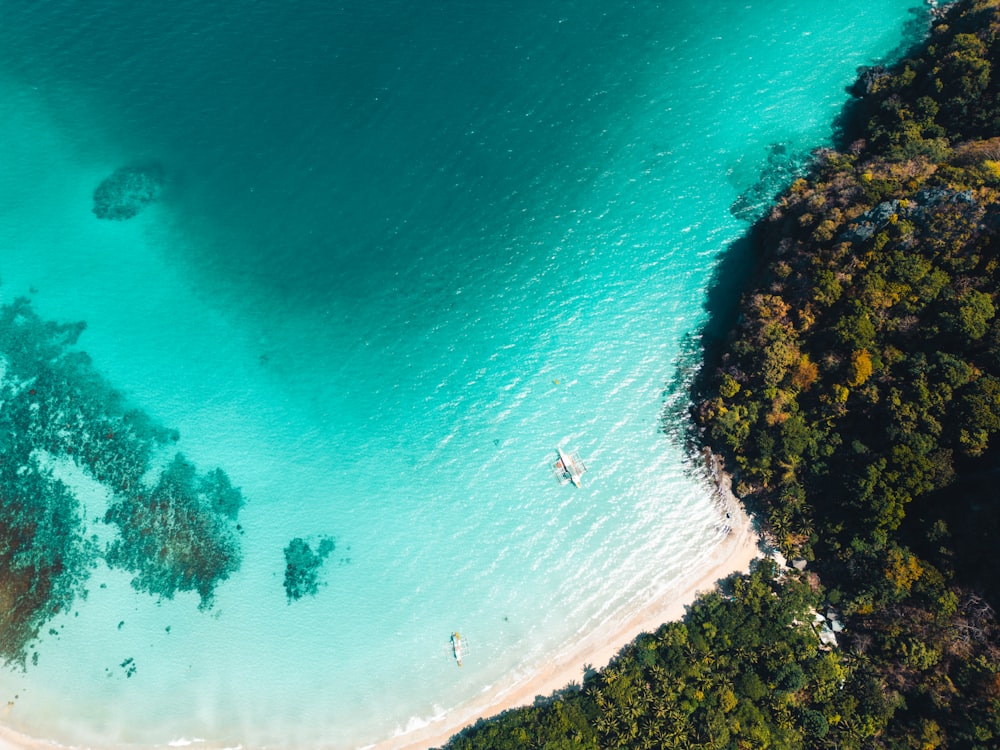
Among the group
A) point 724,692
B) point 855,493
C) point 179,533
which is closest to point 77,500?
point 179,533

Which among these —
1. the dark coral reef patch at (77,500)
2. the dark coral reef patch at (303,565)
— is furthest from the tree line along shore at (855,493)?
the dark coral reef patch at (77,500)

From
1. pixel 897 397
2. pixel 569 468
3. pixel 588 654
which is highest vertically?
pixel 569 468

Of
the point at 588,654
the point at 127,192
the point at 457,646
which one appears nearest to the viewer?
the point at 588,654

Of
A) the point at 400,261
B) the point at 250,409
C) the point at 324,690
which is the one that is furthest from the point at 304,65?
the point at 324,690

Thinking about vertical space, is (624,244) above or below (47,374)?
below

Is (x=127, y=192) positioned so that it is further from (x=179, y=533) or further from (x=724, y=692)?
(x=724, y=692)

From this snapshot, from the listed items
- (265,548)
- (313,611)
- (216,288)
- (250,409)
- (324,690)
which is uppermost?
(216,288)

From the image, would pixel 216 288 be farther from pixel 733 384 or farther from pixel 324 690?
pixel 733 384
